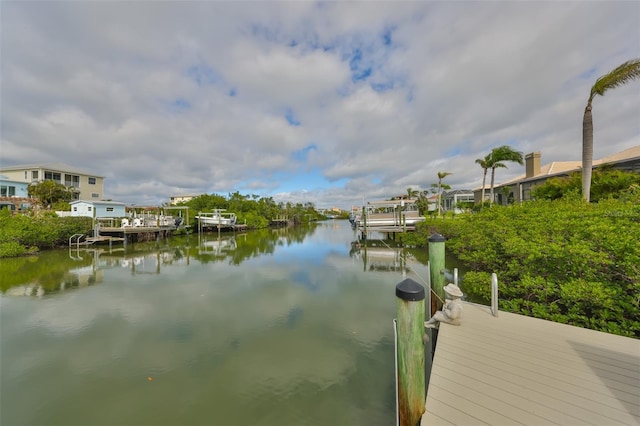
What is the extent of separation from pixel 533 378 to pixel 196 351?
17.3 ft

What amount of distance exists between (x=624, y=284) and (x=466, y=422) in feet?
14.2

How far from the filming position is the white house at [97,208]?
2709 cm

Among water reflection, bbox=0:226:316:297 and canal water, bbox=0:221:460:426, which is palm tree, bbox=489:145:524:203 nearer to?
canal water, bbox=0:221:460:426

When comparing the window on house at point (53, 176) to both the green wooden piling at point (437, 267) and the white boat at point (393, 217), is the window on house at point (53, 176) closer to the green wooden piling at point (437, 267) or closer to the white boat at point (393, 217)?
the white boat at point (393, 217)

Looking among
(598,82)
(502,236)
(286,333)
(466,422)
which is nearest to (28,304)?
(286,333)

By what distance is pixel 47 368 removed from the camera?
439cm

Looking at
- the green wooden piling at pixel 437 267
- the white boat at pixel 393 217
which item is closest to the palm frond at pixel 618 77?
the green wooden piling at pixel 437 267

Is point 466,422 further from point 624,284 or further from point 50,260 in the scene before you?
point 50,260

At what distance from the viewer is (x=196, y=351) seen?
4906 millimetres

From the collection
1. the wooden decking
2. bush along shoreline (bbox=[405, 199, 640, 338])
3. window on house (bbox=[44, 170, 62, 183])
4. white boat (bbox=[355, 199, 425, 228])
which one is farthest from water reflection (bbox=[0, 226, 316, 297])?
window on house (bbox=[44, 170, 62, 183])

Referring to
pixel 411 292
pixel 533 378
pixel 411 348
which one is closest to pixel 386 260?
pixel 533 378

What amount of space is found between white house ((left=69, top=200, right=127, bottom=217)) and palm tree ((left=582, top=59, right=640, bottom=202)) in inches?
1311

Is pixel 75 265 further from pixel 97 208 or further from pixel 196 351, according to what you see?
pixel 97 208

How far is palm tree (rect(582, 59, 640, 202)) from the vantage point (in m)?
8.16
